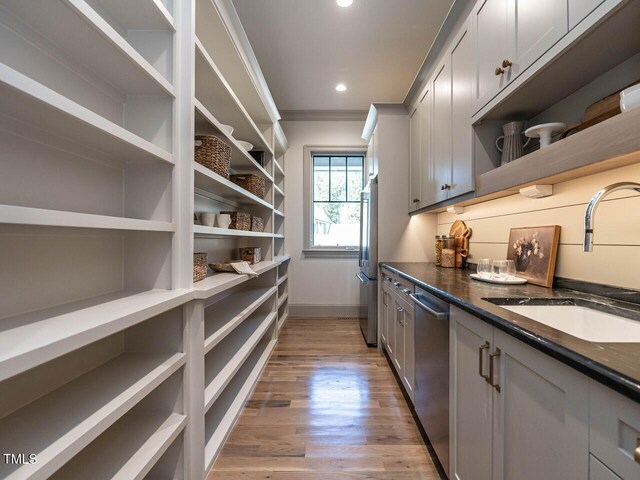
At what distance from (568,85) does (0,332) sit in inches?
86.9

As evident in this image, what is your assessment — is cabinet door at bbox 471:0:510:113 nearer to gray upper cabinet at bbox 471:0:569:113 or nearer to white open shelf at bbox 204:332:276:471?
gray upper cabinet at bbox 471:0:569:113

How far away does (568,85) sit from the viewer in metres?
1.29

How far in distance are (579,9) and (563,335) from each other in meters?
1.12

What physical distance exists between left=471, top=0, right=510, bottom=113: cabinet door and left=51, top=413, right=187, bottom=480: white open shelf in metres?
2.16

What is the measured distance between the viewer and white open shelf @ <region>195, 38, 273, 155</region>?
1428 mm

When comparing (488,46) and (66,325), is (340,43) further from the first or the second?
(66,325)

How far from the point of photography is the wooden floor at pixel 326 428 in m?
1.42

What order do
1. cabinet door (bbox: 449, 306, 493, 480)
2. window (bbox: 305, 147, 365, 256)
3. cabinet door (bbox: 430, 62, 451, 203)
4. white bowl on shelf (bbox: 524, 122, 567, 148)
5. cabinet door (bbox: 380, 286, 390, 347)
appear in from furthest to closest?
1. window (bbox: 305, 147, 365, 256)
2. cabinet door (bbox: 380, 286, 390, 347)
3. cabinet door (bbox: 430, 62, 451, 203)
4. white bowl on shelf (bbox: 524, 122, 567, 148)
5. cabinet door (bbox: 449, 306, 493, 480)

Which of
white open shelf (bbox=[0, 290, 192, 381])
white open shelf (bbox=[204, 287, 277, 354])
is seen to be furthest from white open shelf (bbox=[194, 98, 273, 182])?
white open shelf (bbox=[204, 287, 277, 354])

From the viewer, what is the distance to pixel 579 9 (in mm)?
969

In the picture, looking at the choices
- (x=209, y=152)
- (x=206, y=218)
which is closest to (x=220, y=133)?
(x=209, y=152)

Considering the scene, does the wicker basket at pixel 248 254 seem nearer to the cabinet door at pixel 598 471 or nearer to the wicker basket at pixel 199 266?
the wicker basket at pixel 199 266

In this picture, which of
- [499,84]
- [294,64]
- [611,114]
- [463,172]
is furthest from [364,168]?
[611,114]

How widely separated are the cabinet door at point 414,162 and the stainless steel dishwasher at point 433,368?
1310mm
